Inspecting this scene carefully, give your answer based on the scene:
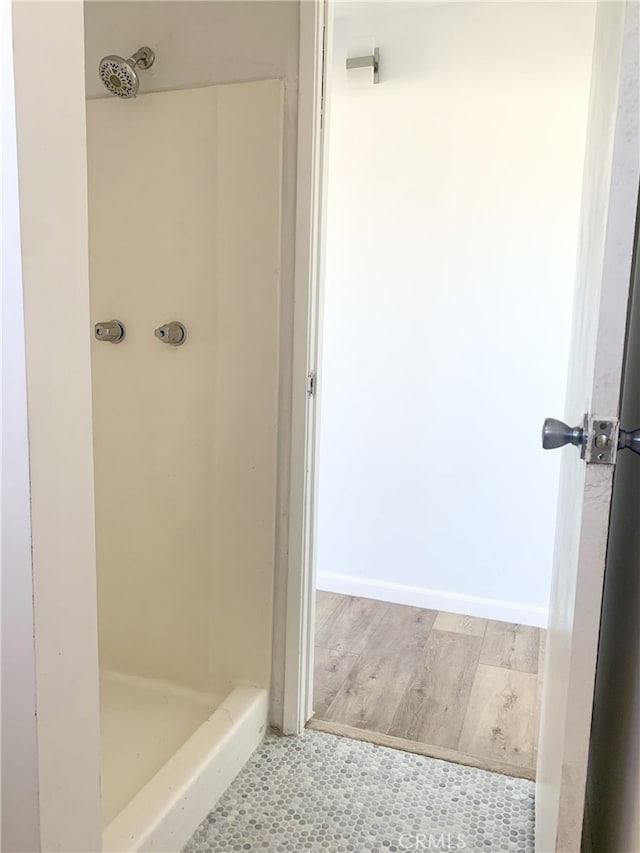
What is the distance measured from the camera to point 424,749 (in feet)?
6.03

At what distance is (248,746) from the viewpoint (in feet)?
5.83

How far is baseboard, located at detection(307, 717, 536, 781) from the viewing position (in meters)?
1.76

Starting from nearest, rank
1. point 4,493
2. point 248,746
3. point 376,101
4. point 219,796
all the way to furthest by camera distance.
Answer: point 4,493 < point 219,796 < point 248,746 < point 376,101

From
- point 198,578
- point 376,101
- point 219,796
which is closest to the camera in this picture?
point 219,796

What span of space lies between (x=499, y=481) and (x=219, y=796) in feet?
5.00

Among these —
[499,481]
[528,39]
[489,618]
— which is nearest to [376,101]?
[528,39]

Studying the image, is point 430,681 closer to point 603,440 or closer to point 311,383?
point 311,383

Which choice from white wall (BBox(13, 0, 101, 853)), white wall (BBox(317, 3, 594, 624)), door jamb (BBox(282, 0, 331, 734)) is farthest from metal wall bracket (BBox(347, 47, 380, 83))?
white wall (BBox(13, 0, 101, 853))

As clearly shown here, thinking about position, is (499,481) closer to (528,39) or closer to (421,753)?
(421,753)

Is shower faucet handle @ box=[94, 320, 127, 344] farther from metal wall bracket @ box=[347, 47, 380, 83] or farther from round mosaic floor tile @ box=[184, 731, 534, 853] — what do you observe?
metal wall bracket @ box=[347, 47, 380, 83]

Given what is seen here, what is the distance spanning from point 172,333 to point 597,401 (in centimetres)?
120

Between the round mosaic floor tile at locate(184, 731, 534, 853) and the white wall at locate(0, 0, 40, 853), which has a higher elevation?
the white wall at locate(0, 0, 40, 853)

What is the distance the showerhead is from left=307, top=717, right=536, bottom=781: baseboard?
1.79m

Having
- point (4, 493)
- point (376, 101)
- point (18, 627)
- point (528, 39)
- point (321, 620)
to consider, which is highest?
point (528, 39)
